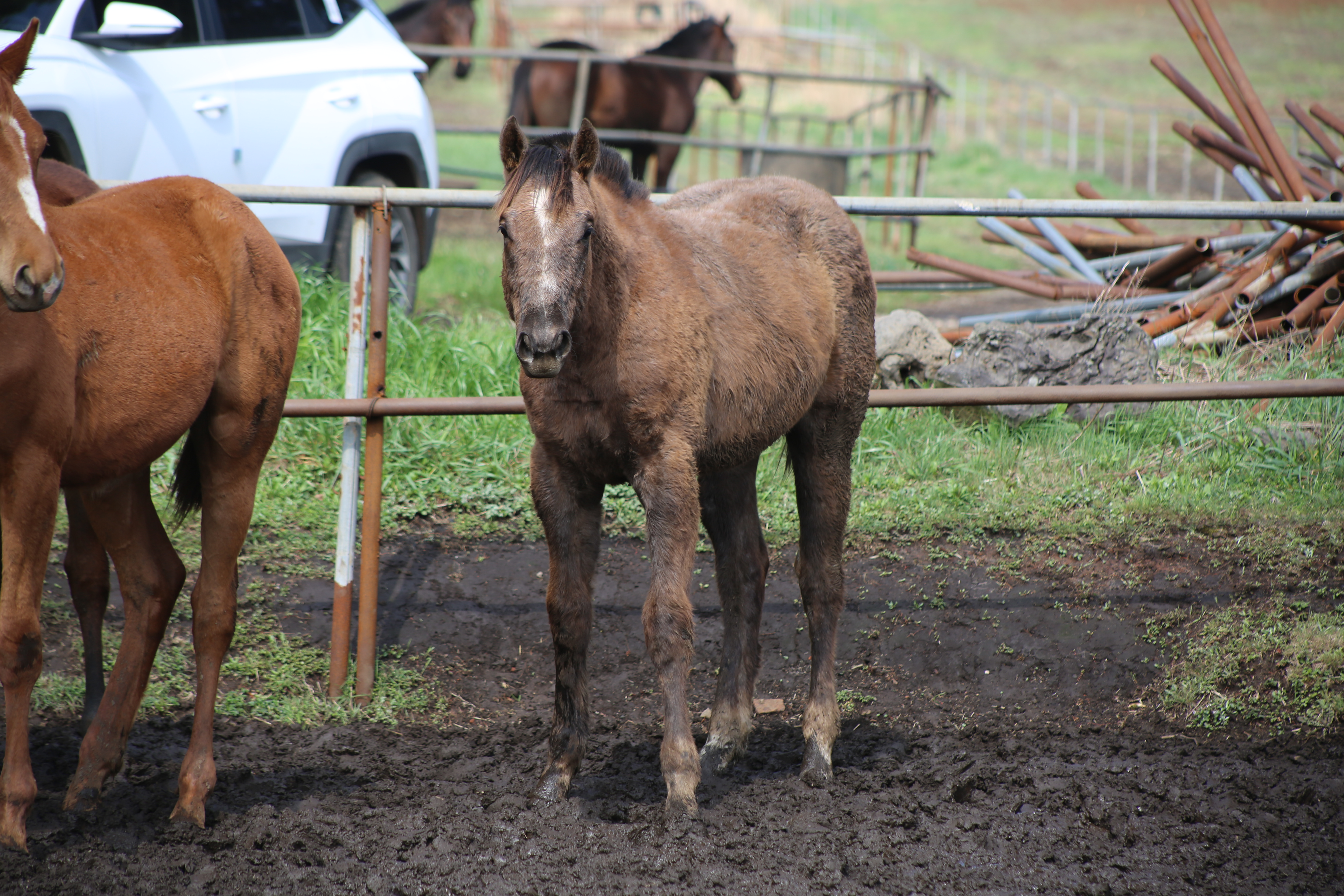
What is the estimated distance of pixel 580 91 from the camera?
11648mm

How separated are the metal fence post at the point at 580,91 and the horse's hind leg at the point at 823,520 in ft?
26.6

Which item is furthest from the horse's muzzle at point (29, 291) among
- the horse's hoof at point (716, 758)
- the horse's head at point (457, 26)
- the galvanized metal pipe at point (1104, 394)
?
the horse's head at point (457, 26)

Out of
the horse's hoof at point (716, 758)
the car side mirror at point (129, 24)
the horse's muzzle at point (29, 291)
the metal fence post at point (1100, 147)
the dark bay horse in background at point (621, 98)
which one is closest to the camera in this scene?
the horse's muzzle at point (29, 291)

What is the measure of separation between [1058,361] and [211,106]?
15.8ft

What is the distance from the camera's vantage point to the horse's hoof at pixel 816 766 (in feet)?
11.6

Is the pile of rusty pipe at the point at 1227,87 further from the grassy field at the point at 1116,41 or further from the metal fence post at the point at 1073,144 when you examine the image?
the grassy field at the point at 1116,41

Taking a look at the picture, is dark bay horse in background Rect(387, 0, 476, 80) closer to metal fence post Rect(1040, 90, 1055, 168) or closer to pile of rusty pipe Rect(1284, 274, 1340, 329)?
metal fence post Rect(1040, 90, 1055, 168)

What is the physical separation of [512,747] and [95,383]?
1.73 meters

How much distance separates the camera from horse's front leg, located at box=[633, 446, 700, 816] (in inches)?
124

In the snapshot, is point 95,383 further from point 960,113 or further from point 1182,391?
point 960,113

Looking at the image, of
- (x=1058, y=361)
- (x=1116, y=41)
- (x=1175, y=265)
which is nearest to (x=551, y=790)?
(x=1058, y=361)

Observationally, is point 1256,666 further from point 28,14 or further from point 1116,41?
point 1116,41

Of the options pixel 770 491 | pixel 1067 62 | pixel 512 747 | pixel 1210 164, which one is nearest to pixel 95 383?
pixel 512 747

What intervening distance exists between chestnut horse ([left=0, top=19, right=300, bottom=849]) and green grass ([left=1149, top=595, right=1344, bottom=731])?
11.0ft
